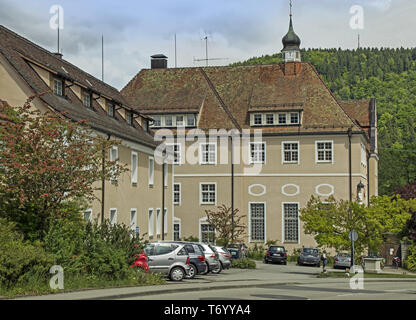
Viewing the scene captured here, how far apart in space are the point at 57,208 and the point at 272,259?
25.8 metres

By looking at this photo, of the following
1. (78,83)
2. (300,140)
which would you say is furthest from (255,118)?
(78,83)

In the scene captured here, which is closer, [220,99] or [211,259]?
[211,259]

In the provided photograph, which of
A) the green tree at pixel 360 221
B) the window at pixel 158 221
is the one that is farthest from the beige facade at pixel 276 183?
the green tree at pixel 360 221

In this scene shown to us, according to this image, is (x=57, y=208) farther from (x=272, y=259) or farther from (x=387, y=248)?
(x=387, y=248)

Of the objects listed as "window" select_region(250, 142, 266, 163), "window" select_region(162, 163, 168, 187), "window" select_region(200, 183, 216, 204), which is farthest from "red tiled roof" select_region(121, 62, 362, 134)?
"window" select_region(162, 163, 168, 187)

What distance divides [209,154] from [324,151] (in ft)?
30.1

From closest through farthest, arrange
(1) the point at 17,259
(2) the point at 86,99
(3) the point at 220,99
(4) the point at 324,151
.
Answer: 1. (1) the point at 17,259
2. (2) the point at 86,99
3. (4) the point at 324,151
4. (3) the point at 220,99

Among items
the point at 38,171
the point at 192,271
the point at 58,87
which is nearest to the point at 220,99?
the point at 58,87

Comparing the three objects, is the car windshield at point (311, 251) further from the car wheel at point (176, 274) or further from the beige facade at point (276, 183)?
the car wheel at point (176, 274)

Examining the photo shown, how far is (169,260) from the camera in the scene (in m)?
25.9

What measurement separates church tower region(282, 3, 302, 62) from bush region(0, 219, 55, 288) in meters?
39.5

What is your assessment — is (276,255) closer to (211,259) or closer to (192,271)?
(211,259)

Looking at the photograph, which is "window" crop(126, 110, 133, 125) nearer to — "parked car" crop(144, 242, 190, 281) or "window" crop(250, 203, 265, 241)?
"window" crop(250, 203, 265, 241)

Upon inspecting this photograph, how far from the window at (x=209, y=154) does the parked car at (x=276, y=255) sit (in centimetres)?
989
